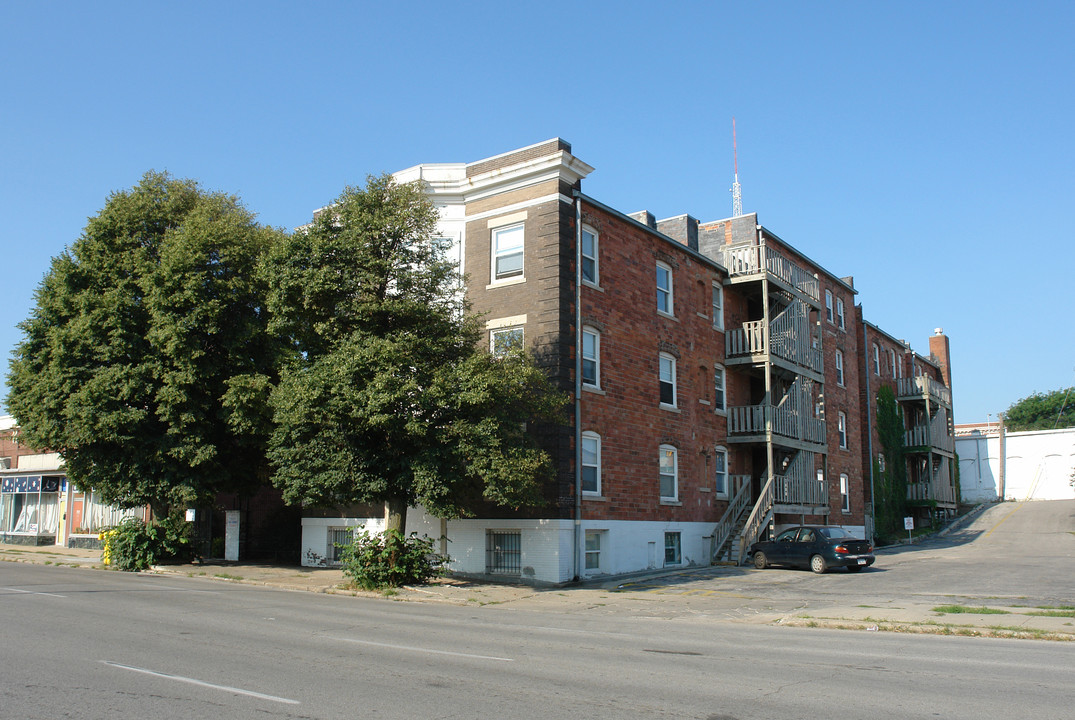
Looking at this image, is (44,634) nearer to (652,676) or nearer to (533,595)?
(652,676)

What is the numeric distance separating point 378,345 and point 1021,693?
13.9 metres

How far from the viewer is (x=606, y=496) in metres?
23.9

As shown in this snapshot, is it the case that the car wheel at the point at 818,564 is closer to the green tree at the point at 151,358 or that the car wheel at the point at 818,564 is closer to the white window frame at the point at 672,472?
the white window frame at the point at 672,472

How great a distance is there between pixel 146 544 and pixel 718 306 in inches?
832

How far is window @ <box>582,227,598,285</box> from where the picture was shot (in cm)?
2461

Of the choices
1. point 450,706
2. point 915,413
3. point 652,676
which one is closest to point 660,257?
point 652,676

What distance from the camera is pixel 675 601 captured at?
1878 centimetres

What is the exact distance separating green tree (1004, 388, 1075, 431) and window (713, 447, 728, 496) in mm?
73181

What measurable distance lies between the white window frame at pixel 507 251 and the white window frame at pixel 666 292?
5526mm

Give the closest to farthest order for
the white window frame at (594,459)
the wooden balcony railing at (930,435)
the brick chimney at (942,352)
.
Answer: the white window frame at (594,459) → the wooden balcony railing at (930,435) → the brick chimney at (942,352)

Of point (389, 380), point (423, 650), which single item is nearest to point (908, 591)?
→ point (389, 380)

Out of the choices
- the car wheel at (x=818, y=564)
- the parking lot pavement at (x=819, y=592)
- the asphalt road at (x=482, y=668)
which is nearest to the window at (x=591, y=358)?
the parking lot pavement at (x=819, y=592)

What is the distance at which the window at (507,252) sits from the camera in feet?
80.3

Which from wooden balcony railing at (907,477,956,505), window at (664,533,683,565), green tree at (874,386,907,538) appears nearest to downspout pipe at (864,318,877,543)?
green tree at (874,386,907,538)
